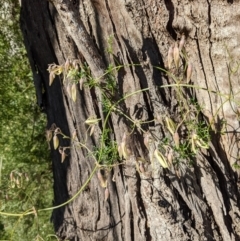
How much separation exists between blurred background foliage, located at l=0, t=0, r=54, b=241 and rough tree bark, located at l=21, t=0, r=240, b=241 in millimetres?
655

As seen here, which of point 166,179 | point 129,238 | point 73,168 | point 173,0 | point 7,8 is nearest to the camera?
point 173,0

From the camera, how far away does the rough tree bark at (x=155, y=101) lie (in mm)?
1387

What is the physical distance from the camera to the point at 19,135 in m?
2.39

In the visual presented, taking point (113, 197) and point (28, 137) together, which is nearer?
point (113, 197)

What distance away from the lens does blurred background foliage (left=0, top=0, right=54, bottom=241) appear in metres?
2.28

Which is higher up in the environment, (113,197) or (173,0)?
(173,0)

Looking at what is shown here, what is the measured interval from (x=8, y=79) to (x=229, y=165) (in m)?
1.18

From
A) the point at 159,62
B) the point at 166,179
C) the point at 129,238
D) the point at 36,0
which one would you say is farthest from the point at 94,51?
the point at 129,238

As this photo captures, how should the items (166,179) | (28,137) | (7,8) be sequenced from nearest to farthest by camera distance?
1. (166,179)
2. (7,8)
3. (28,137)

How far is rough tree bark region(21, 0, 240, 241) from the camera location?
4.55 ft

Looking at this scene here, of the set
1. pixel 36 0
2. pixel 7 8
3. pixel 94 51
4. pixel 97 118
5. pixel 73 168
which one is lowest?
pixel 73 168

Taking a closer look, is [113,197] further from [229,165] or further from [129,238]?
[229,165]

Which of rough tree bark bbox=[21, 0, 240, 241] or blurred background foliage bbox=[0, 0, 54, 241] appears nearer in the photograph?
rough tree bark bbox=[21, 0, 240, 241]

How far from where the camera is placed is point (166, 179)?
1491 mm
